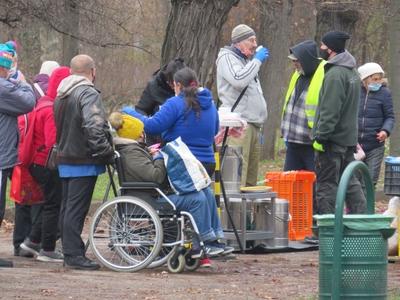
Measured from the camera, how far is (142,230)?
10680 millimetres

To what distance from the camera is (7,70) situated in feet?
36.1


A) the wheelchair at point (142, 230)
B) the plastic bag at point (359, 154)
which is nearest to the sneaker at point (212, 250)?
the wheelchair at point (142, 230)

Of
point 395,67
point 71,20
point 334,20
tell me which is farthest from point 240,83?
point 71,20

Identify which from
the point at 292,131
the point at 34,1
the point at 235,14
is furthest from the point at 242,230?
the point at 235,14

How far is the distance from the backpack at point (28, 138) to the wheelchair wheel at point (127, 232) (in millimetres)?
1125

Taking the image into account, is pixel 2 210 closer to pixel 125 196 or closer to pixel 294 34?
pixel 125 196

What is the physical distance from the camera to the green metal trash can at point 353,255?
7203mm

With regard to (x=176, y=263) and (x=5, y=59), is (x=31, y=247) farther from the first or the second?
(x=5, y=59)

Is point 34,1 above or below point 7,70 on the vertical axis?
above

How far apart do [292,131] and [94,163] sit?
3.10m

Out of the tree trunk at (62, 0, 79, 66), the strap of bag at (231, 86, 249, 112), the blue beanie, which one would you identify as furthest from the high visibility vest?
the tree trunk at (62, 0, 79, 66)

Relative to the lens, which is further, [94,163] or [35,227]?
[35,227]

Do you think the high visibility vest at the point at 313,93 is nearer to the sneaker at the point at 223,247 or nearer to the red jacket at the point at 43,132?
the sneaker at the point at 223,247

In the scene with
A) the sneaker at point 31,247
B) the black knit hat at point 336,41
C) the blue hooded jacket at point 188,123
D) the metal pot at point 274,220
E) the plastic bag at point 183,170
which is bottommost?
the sneaker at point 31,247
